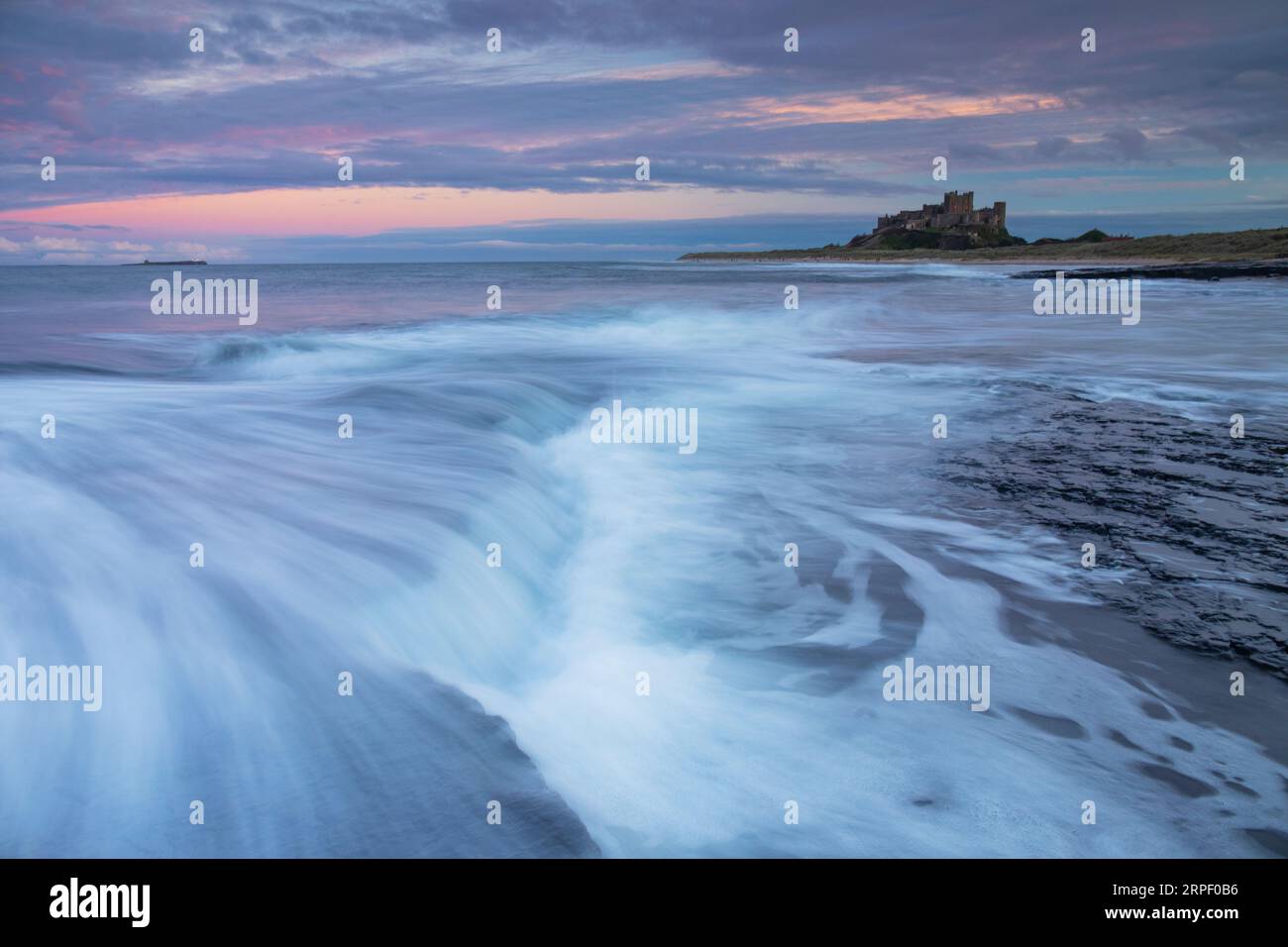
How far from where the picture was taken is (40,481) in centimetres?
606

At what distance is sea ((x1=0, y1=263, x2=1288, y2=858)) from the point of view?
299 centimetres

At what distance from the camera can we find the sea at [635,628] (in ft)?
9.80

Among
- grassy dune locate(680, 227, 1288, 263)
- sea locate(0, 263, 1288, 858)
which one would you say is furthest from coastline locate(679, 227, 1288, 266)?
sea locate(0, 263, 1288, 858)

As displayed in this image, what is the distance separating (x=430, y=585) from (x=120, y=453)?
156 inches

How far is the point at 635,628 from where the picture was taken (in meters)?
4.65

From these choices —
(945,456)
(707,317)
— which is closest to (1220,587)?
(945,456)

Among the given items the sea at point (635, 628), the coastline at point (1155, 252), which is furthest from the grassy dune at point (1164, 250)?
the sea at point (635, 628)

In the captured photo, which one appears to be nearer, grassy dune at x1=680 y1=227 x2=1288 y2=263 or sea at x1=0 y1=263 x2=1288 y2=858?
sea at x1=0 y1=263 x2=1288 y2=858

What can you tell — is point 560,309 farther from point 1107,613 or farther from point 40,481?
point 1107,613

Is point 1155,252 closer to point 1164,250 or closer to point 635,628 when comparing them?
point 1164,250

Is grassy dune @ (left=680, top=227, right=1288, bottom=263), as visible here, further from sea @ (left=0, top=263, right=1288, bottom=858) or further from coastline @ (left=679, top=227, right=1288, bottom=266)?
sea @ (left=0, top=263, right=1288, bottom=858)

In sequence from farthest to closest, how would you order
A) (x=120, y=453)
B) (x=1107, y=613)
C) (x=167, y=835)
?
(x=120, y=453)
(x=1107, y=613)
(x=167, y=835)

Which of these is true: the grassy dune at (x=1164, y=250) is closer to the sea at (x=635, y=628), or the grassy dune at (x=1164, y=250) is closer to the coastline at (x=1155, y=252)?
the coastline at (x=1155, y=252)
